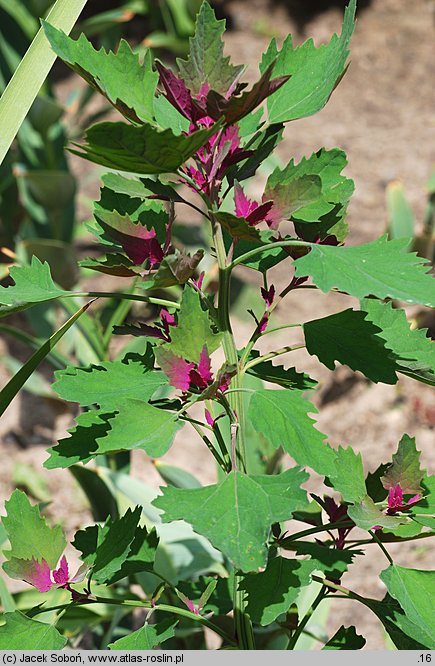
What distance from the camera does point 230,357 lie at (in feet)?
1.94

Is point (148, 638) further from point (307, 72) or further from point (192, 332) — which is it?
point (307, 72)

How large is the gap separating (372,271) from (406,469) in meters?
0.19

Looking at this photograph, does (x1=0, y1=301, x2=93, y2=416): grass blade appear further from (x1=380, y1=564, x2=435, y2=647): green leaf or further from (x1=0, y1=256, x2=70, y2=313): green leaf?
(x1=380, y1=564, x2=435, y2=647): green leaf

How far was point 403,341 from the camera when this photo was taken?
0.61 m

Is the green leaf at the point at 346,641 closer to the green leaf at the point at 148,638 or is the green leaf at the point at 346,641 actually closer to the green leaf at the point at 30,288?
the green leaf at the point at 148,638

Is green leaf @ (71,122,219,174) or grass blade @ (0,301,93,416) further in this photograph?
grass blade @ (0,301,93,416)

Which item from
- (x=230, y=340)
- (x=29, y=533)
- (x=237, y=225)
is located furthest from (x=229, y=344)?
(x=29, y=533)

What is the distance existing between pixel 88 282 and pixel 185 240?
295mm

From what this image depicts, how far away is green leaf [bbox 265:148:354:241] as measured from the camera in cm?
58

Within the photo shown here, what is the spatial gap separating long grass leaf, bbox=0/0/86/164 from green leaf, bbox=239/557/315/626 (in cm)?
42

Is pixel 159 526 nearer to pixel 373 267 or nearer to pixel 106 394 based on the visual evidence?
Answer: pixel 106 394

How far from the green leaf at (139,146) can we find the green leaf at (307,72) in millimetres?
109

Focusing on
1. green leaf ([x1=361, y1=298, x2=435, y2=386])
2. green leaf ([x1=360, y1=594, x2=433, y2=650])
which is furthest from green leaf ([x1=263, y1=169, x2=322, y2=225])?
green leaf ([x1=360, y1=594, x2=433, y2=650])

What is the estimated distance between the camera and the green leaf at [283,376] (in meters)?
0.62
